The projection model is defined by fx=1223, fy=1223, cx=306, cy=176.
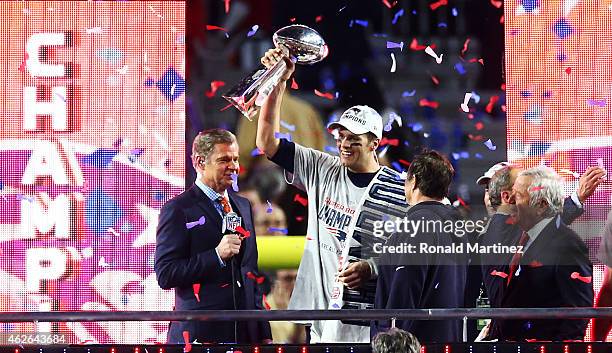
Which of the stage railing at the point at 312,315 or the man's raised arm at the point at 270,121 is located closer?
the stage railing at the point at 312,315

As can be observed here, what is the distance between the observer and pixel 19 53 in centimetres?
562

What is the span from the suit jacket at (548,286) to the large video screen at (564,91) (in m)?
0.07

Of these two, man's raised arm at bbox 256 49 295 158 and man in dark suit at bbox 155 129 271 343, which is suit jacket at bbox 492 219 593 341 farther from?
man's raised arm at bbox 256 49 295 158

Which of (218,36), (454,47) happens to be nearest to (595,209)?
(454,47)

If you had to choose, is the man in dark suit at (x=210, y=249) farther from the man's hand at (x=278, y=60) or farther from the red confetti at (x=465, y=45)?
the red confetti at (x=465, y=45)

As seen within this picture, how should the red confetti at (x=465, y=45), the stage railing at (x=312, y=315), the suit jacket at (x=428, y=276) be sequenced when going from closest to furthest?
1. the stage railing at (x=312, y=315)
2. the suit jacket at (x=428, y=276)
3. the red confetti at (x=465, y=45)

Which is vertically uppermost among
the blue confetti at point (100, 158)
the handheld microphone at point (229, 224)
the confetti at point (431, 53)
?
the confetti at point (431, 53)

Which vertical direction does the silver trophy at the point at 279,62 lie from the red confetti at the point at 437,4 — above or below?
below

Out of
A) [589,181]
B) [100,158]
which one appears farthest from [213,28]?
[589,181]

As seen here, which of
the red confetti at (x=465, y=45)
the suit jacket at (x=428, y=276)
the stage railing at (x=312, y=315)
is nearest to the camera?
the stage railing at (x=312, y=315)

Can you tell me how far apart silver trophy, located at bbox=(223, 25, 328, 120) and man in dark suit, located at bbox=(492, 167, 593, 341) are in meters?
1.10

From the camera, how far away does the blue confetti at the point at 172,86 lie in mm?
5570

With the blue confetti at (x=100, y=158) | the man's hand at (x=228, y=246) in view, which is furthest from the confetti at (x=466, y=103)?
A: the blue confetti at (x=100, y=158)

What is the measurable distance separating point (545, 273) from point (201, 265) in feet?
5.09
